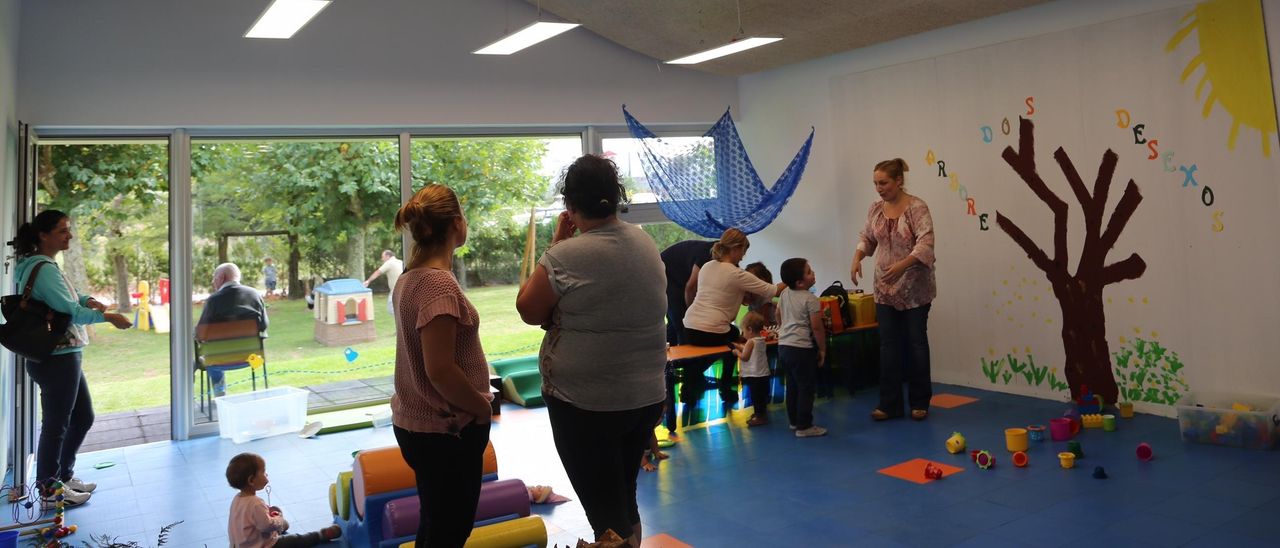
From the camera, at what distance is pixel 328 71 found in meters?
5.89

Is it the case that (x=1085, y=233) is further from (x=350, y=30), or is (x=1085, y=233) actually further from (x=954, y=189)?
(x=350, y=30)

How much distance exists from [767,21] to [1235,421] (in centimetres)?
340

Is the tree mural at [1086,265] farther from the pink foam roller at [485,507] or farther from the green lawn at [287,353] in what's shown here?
the pink foam roller at [485,507]

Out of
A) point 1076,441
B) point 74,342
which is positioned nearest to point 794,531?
point 1076,441

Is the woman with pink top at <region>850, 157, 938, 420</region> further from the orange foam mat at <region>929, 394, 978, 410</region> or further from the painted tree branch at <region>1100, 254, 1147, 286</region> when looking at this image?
the painted tree branch at <region>1100, 254, 1147, 286</region>

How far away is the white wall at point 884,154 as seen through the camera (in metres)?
4.73

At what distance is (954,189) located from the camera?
5.96 metres

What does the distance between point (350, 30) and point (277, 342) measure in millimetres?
2119

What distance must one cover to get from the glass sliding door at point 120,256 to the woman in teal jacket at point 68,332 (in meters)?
1.45

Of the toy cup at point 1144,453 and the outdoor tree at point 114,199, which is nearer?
the toy cup at point 1144,453

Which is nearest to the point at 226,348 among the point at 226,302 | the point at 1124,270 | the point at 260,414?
the point at 226,302

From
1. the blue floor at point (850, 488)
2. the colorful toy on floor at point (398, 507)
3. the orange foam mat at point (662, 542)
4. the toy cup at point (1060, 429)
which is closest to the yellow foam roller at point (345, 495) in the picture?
the colorful toy on floor at point (398, 507)

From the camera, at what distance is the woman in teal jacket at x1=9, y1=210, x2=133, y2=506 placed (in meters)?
4.03

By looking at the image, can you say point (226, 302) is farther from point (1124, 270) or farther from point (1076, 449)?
point (1124, 270)
